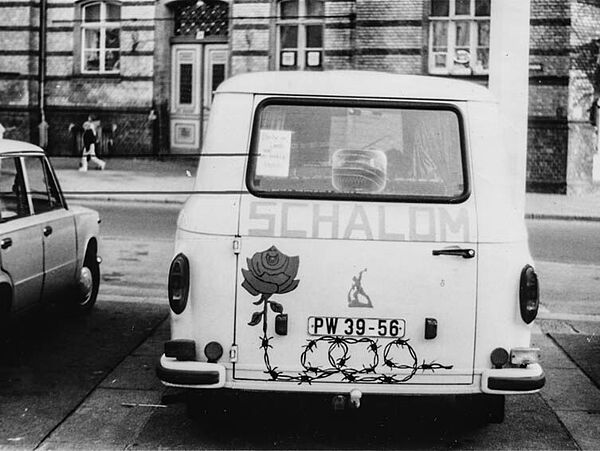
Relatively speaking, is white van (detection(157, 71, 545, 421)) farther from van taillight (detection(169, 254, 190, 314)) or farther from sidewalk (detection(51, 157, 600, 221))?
sidewalk (detection(51, 157, 600, 221))

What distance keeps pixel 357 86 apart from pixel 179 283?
144 centimetres

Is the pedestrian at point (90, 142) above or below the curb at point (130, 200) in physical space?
above

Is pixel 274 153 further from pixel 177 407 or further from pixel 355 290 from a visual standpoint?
pixel 177 407

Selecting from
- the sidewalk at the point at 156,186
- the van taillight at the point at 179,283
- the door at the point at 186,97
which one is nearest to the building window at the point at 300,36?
the door at the point at 186,97

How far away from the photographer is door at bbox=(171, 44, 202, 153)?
25781mm

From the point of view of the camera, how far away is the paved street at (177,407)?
523 cm

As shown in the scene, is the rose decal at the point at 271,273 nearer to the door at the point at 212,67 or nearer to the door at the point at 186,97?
the door at the point at 186,97

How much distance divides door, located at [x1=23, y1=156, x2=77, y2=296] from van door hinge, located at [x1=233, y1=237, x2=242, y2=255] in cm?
296

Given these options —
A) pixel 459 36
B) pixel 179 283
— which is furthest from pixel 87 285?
pixel 459 36

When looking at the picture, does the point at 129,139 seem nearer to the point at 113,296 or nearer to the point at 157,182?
the point at 157,182

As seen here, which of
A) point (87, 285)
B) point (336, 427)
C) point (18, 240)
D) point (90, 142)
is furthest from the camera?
point (90, 142)

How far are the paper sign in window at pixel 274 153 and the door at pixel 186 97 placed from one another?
2094cm

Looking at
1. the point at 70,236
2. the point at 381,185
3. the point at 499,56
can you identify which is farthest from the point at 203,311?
the point at 499,56

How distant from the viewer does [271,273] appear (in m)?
4.79
